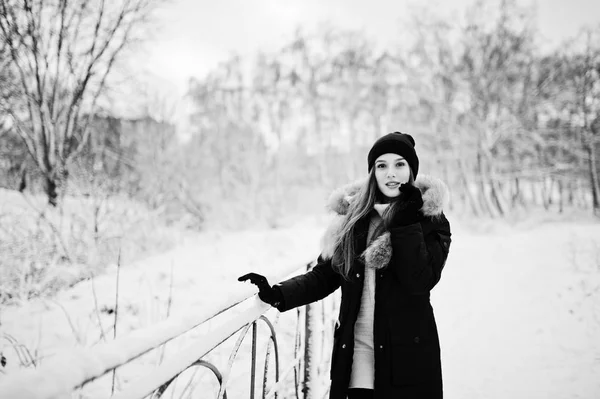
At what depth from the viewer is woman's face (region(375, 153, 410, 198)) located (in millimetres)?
1608

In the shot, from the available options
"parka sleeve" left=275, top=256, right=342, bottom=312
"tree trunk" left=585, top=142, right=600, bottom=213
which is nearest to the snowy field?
"parka sleeve" left=275, top=256, right=342, bottom=312

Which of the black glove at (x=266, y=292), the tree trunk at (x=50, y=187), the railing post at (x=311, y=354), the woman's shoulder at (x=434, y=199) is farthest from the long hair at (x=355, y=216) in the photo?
the tree trunk at (x=50, y=187)

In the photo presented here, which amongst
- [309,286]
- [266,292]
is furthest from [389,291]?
[266,292]

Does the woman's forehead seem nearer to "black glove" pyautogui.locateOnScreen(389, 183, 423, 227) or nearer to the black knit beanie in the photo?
the black knit beanie

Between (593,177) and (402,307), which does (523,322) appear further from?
→ (593,177)

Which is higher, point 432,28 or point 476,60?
point 432,28

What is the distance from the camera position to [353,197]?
1.81 meters

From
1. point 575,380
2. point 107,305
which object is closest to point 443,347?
point 575,380

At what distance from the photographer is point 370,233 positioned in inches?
64.4

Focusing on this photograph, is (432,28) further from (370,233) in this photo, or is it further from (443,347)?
(370,233)

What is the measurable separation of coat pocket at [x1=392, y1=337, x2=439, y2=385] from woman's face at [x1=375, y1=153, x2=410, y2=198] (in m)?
0.70

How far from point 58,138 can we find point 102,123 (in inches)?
196

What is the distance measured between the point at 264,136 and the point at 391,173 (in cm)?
Result: 1804

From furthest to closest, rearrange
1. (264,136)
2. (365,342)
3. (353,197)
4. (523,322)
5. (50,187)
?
(264,136)
(50,187)
(523,322)
(353,197)
(365,342)
